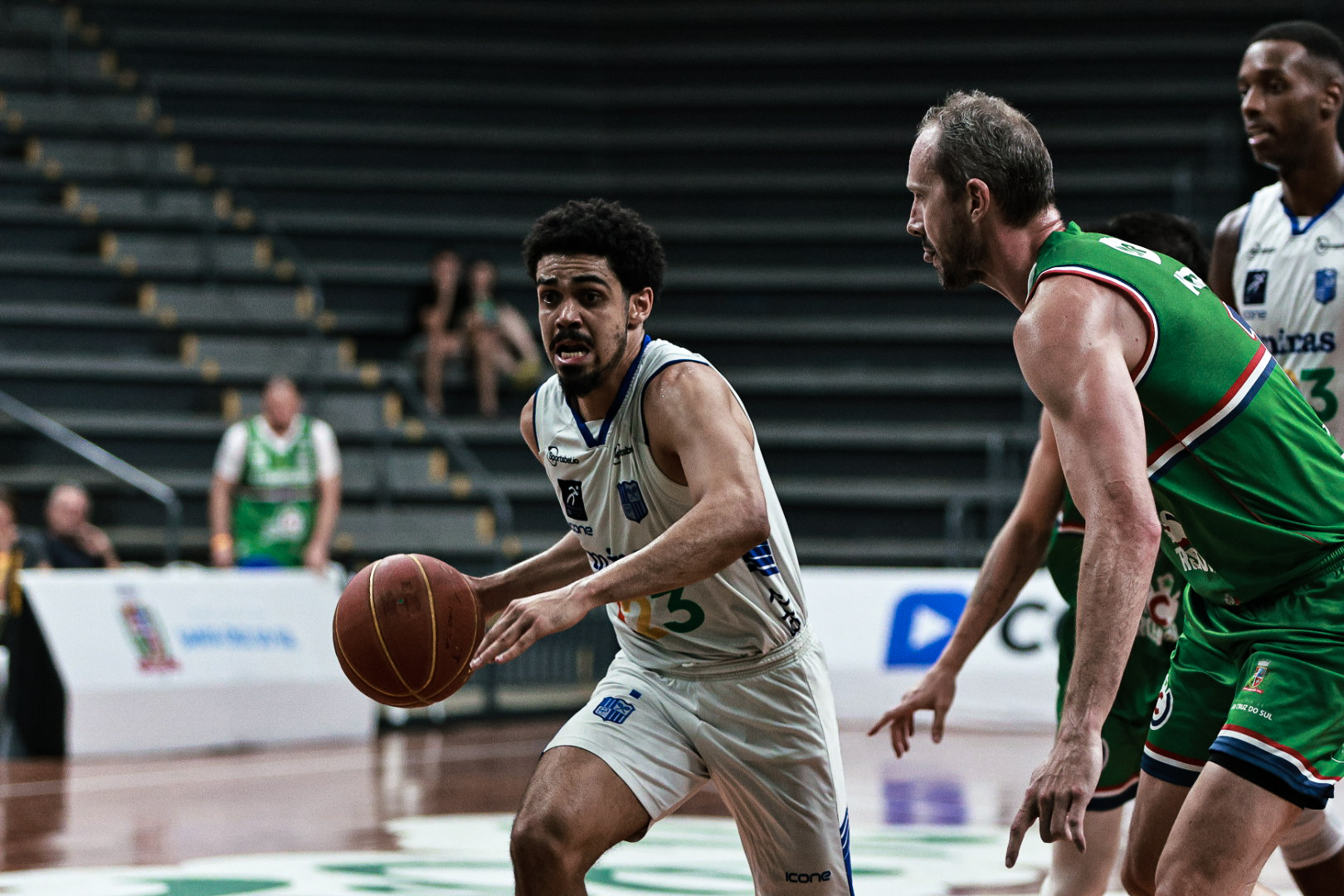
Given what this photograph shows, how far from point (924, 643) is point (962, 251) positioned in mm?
7827

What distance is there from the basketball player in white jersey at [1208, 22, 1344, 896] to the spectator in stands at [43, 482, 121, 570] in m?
7.40

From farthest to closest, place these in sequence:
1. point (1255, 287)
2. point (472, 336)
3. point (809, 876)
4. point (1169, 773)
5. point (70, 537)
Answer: point (472, 336) → point (70, 537) → point (1255, 287) → point (809, 876) → point (1169, 773)

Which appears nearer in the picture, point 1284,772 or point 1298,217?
point 1284,772

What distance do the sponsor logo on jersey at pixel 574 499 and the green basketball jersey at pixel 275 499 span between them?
6821 mm

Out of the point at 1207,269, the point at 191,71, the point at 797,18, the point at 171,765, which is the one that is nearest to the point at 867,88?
the point at 797,18

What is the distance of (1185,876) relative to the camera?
2693mm

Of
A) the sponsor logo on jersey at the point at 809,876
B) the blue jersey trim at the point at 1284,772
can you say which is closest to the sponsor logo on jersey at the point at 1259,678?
the blue jersey trim at the point at 1284,772

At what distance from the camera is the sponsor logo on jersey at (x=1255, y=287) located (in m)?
4.30

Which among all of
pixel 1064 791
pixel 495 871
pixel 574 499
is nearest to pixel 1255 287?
pixel 574 499

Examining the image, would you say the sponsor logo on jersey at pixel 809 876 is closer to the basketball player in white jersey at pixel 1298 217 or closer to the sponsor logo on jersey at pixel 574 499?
the sponsor logo on jersey at pixel 574 499

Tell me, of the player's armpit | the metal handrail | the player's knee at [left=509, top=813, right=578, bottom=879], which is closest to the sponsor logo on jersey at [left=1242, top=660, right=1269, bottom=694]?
the player's armpit

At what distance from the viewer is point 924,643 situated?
10438mm

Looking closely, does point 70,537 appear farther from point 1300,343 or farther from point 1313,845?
point 1313,845

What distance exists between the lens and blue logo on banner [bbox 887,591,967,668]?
1040 cm
